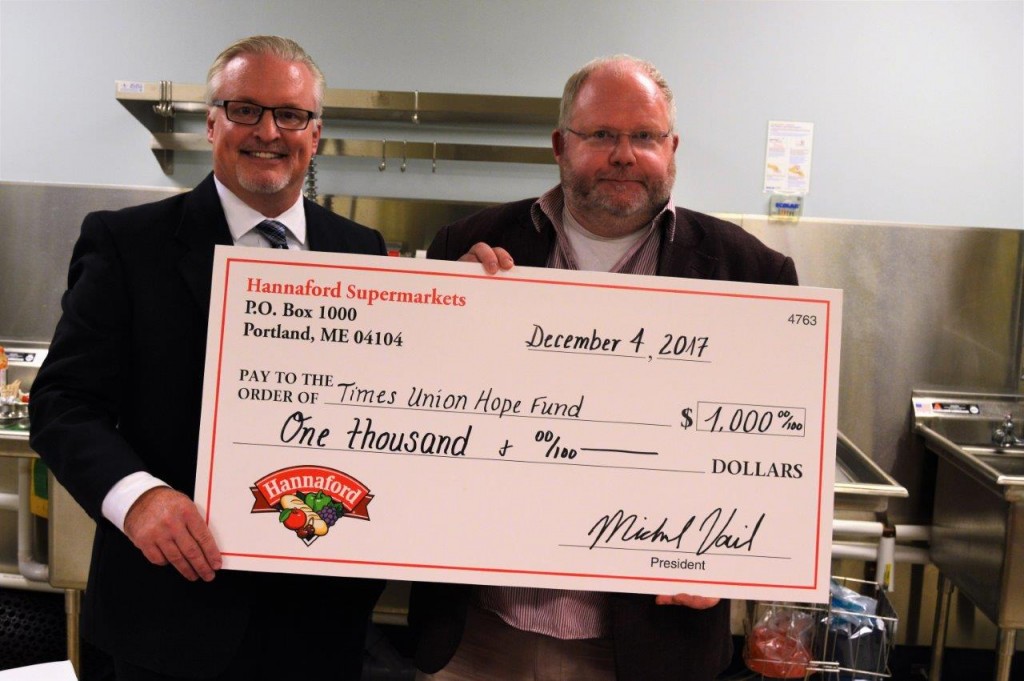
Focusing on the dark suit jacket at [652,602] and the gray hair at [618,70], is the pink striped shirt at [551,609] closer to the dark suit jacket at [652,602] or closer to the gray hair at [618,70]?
the dark suit jacket at [652,602]

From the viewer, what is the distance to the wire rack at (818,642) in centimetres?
→ 189

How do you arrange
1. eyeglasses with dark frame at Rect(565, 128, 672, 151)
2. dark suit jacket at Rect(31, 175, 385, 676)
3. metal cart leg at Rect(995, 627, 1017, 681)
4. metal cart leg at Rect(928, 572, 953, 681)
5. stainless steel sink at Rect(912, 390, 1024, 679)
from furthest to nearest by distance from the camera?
metal cart leg at Rect(928, 572, 953, 681) < metal cart leg at Rect(995, 627, 1017, 681) < stainless steel sink at Rect(912, 390, 1024, 679) < eyeglasses with dark frame at Rect(565, 128, 672, 151) < dark suit jacket at Rect(31, 175, 385, 676)

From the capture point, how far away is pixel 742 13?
299 centimetres

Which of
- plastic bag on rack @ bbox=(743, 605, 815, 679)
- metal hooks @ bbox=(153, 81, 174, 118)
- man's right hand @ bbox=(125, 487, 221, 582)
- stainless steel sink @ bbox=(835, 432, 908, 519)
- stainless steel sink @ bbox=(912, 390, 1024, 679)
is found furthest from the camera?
metal hooks @ bbox=(153, 81, 174, 118)

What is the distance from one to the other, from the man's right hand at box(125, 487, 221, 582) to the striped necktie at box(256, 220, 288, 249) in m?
0.45

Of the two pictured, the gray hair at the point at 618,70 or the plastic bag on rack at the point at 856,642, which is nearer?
the gray hair at the point at 618,70

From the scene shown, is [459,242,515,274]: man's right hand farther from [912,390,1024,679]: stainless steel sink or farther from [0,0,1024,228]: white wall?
[0,0,1024,228]: white wall

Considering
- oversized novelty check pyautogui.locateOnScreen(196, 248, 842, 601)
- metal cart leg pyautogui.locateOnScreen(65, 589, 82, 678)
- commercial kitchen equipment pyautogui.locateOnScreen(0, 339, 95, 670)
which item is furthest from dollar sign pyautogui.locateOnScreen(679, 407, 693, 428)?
metal cart leg pyautogui.locateOnScreen(65, 589, 82, 678)

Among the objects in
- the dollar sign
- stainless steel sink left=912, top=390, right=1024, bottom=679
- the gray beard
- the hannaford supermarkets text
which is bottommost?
stainless steel sink left=912, top=390, right=1024, bottom=679

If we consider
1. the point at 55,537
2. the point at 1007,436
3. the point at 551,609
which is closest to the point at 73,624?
the point at 55,537

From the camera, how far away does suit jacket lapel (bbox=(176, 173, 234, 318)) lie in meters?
1.22

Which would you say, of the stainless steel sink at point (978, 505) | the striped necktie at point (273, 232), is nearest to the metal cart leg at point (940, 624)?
the stainless steel sink at point (978, 505)

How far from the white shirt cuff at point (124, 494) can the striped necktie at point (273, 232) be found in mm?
441

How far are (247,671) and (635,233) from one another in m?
0.95
